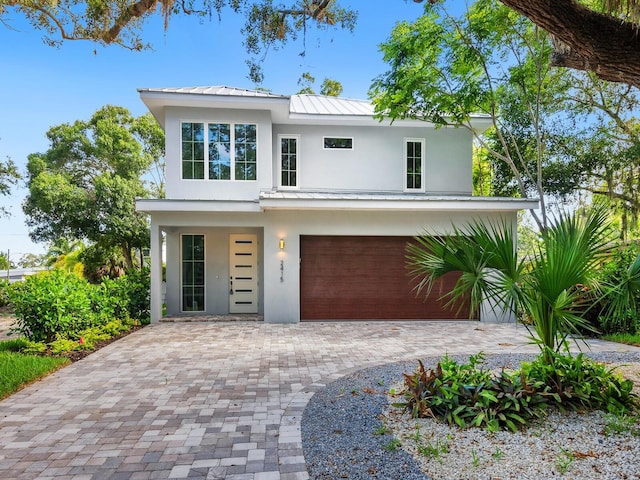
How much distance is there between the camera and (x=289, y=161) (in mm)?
12273

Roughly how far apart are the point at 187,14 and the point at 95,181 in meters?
12.4

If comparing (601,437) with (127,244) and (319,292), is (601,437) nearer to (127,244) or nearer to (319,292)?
(319,292)

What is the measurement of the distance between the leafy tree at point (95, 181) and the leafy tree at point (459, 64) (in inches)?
465

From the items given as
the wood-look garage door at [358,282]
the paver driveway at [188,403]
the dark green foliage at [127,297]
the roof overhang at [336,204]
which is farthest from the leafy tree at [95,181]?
the paver driveway at [188,403]

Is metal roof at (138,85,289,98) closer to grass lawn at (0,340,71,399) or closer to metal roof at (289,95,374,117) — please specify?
metal roof at (289,95,374,117)

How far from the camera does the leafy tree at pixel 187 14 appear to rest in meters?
7.88

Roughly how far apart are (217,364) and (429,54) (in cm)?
986

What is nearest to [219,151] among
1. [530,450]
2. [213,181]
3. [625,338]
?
[213,181]

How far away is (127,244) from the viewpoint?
1891 cm

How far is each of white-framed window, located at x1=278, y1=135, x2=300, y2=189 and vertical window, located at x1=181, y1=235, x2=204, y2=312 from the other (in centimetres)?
319

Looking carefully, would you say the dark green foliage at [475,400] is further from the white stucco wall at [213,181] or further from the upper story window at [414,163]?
the upper story window at [414,163]

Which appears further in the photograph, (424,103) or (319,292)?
(424,103)

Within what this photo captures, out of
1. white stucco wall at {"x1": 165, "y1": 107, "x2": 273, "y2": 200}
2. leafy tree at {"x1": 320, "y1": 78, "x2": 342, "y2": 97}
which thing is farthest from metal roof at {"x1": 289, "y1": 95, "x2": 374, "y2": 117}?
leafy tree at {"x1": 320, "y1": 78, "x2": 342, "y2": 97}

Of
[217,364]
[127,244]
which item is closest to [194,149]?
[217,364]
